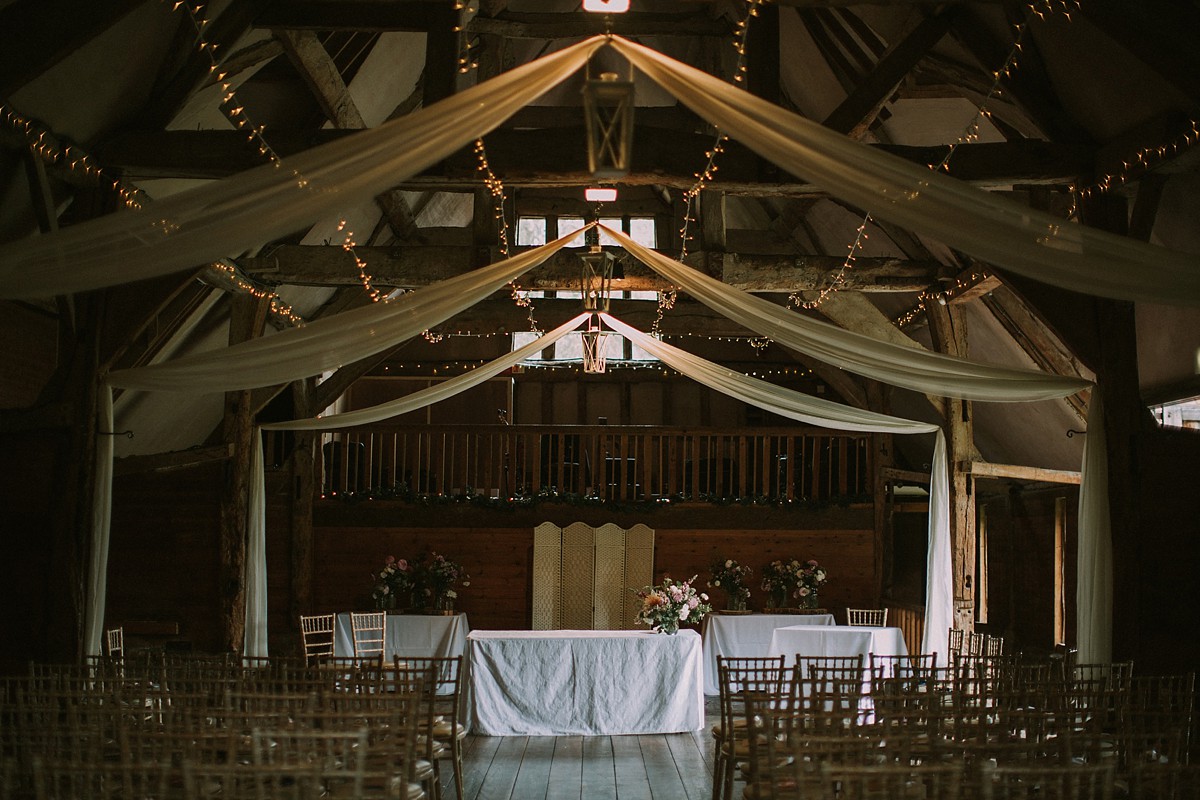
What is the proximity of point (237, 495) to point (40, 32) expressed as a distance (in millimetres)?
5455

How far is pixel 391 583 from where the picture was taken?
1259 cm

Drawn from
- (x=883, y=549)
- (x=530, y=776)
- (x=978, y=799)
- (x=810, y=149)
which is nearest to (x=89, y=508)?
(x=530, y=776)

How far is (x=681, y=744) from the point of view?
916 cm

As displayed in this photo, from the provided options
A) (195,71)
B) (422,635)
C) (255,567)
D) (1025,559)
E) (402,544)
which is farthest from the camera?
(402,544)

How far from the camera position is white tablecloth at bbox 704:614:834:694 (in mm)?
12391

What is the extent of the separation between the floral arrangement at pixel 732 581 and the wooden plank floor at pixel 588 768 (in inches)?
122

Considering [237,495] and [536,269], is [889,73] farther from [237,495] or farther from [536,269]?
[237,495]

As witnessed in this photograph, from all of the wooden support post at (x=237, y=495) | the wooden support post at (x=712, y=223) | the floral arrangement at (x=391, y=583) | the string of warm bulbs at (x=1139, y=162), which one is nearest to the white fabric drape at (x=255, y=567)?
the wooden support post at (x=237, y=495)

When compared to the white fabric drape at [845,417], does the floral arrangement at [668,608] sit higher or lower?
lower

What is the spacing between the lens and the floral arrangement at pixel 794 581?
1285 cm

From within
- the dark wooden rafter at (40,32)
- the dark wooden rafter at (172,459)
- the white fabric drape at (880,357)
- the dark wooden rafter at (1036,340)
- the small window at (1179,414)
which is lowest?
the dark wooden rafter at (172,459)

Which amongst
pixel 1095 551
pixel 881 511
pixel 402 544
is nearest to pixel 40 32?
pixel 1095 551

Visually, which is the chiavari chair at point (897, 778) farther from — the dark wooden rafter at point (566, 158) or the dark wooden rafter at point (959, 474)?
the dark wooden rafter at point (959, 474)

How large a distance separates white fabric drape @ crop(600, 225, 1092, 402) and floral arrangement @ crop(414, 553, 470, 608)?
6.26 meters
